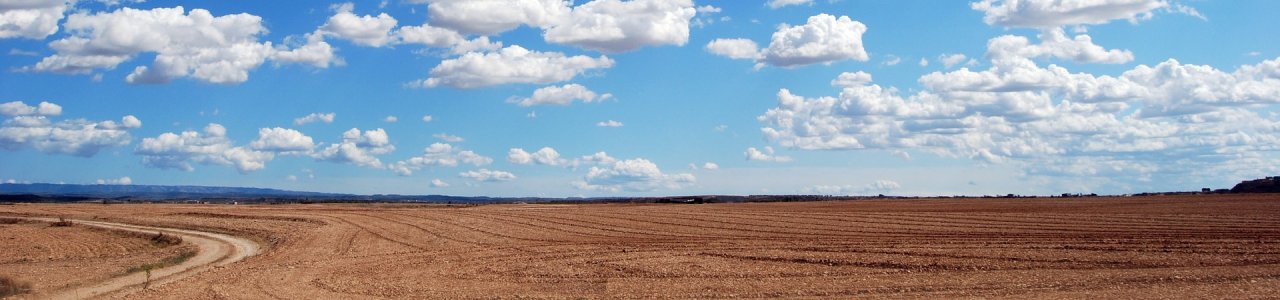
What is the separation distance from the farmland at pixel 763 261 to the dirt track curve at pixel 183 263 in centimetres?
84

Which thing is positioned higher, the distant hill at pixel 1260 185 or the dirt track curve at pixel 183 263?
the distant hill at pixel 1260 185

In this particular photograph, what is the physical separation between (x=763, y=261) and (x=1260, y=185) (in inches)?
3462

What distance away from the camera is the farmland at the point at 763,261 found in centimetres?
2105

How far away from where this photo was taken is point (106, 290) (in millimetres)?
24109

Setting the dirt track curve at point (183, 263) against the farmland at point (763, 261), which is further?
the dirt track curve at point (183, 263)

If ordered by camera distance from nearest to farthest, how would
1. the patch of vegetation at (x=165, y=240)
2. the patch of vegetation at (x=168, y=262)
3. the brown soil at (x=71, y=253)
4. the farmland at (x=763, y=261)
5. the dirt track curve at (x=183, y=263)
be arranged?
1. the farmland at (x=763, y=261)
2. the dirt track curve at (x=183, y=263)
3. the brown soil at (x=71, y=253)
4. the patch of vegetation at (x=168, y=262)
5. the patch of vegetation at (x=165, y=240)

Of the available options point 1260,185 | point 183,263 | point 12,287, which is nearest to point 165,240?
point 183,263

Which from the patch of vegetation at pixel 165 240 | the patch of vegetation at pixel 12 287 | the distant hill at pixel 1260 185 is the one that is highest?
the distant hill at pixel 1260 185

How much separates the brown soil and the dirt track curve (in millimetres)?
682

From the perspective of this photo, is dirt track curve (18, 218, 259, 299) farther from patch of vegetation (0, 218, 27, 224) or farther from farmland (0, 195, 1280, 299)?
→ patch of vegetation (0, 218, 27, 224)

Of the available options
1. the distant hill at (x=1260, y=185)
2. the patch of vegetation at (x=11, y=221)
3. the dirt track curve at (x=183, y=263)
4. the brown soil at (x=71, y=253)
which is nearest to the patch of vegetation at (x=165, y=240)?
the brown soil at (x=71, y=253)

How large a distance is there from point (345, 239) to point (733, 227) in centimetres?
1561

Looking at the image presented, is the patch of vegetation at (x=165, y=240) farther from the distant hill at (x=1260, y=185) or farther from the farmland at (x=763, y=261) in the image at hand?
the distant hill at (x=1260, y=185)

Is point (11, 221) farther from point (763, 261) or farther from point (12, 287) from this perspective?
point (763, 261)
